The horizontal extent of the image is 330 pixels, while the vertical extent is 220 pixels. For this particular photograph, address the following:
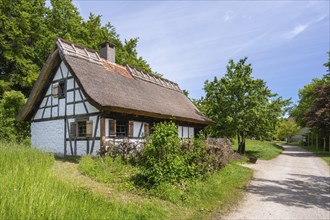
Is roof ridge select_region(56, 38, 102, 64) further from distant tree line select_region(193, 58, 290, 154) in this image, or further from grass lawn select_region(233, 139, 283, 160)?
grass lawn select_region(233, 139, 283, 160)

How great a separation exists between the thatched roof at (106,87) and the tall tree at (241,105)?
11.0ft

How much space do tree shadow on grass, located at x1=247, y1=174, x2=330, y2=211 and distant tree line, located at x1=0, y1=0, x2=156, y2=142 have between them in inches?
592

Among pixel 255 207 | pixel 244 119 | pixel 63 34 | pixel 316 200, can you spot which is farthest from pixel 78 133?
pixel 63 34

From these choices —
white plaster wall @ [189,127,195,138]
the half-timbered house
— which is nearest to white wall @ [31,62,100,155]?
the half-timbered house

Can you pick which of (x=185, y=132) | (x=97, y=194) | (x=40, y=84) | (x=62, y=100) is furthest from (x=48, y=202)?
(x=185, y=132)

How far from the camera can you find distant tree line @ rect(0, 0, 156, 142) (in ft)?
62.6

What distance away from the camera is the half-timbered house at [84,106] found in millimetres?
13750

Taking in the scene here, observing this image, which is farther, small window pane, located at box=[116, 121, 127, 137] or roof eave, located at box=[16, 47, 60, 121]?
roof eave, located at box=[16, 47, 60, 121]

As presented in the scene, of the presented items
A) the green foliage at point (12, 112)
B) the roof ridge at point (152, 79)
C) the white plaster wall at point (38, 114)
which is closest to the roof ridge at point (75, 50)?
the roof ridge at point (152, 79)

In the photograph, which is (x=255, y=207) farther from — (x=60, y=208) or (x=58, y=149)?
(x=58, y=149)

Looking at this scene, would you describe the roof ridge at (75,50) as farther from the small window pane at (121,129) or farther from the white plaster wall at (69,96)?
the small window pane at (121,129)

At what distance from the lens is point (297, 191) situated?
10633 millimetres

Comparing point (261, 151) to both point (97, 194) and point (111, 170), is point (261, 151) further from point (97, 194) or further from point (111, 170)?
point (97, 194)

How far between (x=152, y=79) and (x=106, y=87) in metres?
7.58
